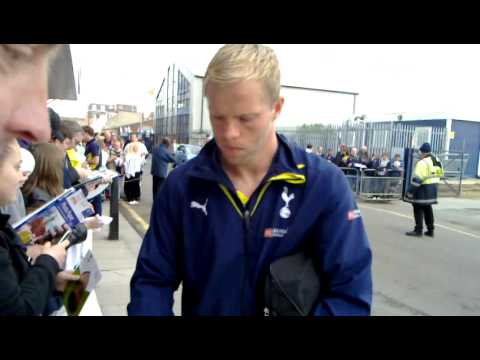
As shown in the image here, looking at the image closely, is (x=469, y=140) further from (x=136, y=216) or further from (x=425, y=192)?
(x=136, y=216)

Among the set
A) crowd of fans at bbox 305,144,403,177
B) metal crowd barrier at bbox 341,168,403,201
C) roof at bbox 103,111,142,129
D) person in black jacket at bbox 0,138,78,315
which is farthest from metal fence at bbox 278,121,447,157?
roof at bbox 103,111,142,129

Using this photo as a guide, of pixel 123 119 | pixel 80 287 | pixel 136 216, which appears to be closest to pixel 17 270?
pixel 80 287

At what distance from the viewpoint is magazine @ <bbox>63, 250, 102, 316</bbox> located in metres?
1.96

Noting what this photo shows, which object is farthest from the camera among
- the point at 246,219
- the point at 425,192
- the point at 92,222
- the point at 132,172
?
the point at 132,172

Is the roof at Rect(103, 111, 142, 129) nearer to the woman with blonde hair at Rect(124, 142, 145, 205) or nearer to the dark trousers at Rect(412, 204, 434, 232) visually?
the woman with blonde hair at Rect(124, 142, 145, 205)

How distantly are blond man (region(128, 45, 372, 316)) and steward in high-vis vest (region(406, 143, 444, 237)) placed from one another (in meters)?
7.30

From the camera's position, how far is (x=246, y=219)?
1236mm

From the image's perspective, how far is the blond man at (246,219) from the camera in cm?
117

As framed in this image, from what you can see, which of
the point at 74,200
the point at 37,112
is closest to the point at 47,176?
the point at 74,200

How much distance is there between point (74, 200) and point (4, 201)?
48cm

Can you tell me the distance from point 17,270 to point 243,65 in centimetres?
129

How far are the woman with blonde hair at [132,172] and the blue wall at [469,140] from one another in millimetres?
16910
